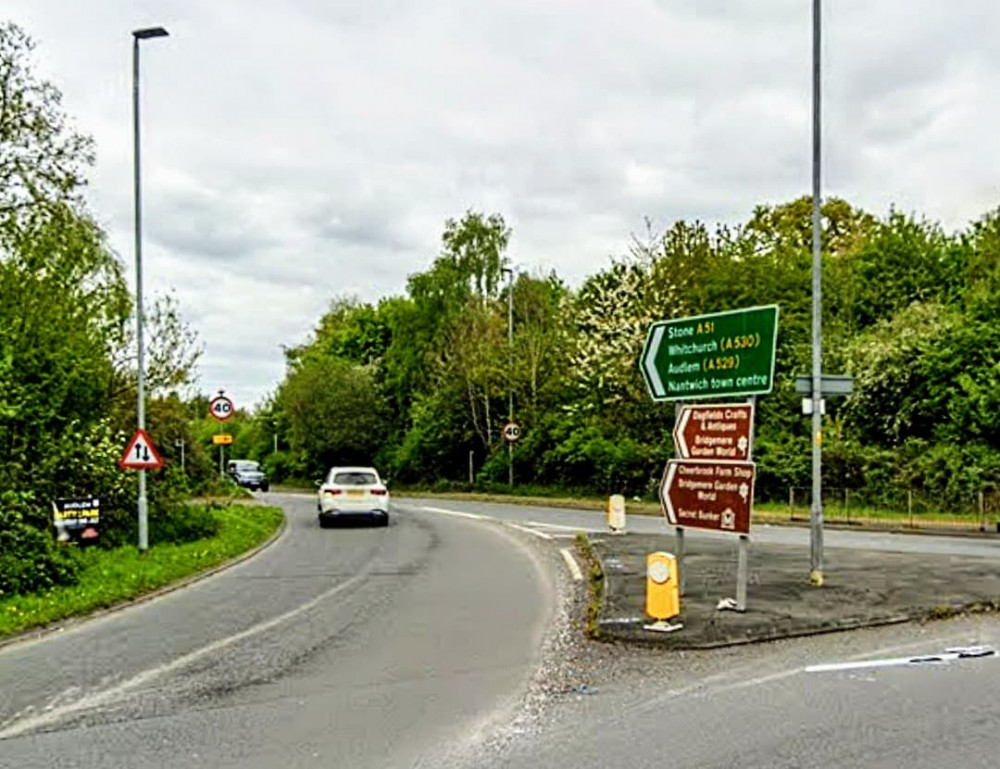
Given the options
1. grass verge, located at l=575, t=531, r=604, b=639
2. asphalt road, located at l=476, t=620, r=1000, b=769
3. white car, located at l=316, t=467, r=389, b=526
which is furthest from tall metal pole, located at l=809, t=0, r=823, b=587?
white car, located at l=316, t=467, r=389, b=526

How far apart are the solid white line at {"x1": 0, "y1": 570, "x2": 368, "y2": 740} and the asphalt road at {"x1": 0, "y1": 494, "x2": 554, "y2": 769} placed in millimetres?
17

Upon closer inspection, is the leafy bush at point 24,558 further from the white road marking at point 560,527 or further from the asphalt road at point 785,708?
the white road marking at point 560,527

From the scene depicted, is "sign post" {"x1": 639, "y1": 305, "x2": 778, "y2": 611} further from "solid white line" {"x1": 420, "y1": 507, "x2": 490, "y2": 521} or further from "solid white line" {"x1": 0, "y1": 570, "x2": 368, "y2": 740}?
"solid white line" {"x1": 420, "y1": 507, "x2": 490, "y2": 521}

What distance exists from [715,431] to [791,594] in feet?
7.80

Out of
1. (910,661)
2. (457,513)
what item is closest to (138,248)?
(910,661)

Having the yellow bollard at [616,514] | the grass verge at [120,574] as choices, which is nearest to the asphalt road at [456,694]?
the grass verge at [120,574]

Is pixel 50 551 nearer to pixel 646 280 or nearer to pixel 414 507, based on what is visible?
pixel 414 507

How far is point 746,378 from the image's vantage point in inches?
430

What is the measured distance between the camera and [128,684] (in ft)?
27.0

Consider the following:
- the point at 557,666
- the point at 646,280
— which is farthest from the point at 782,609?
the point at 646,280

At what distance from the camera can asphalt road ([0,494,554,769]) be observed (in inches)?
250

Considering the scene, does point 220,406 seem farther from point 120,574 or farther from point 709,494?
point 709,494

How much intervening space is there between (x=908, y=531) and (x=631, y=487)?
45.1ft

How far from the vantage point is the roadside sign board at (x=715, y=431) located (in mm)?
10562
